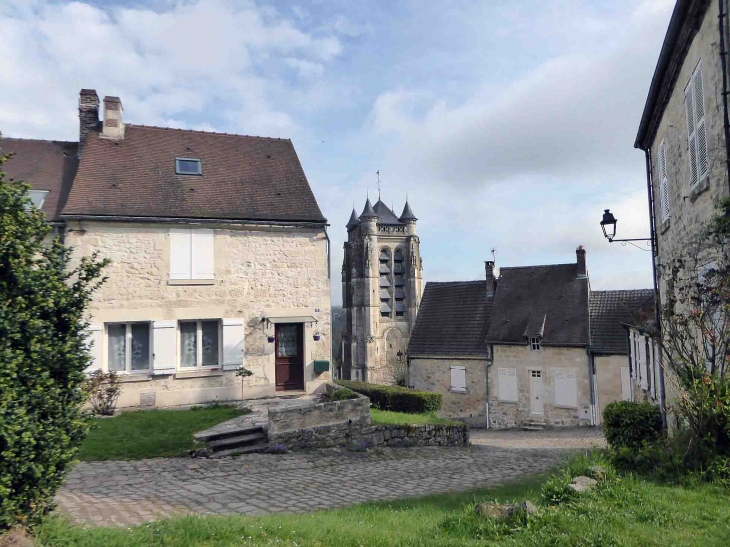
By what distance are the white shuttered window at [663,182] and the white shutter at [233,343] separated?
390 inches

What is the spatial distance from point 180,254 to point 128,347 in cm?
259

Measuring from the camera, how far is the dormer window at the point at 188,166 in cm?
1477

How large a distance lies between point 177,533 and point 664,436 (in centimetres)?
640

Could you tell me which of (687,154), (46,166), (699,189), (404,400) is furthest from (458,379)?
(699,189)

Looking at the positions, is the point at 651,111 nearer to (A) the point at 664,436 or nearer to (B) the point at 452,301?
(A) the point at 664,436

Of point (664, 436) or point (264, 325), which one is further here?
point (264, 325)

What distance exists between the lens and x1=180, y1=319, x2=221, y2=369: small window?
1323 centimetres

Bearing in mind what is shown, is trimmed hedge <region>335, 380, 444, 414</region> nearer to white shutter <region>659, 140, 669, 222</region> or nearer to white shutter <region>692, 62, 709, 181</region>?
white shutter <region>659, 140, 669, 222</region>

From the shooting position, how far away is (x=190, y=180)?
14.6m

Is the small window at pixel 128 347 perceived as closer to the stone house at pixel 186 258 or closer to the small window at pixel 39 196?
the stone house at pixel 186 258

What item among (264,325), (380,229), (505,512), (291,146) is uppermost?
(380,229)

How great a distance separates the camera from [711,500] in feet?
16.6

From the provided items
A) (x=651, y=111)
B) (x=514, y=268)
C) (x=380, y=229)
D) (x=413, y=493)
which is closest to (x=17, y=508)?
(x=413, y=493)

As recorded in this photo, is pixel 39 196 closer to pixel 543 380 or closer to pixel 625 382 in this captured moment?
pixel 543 380
